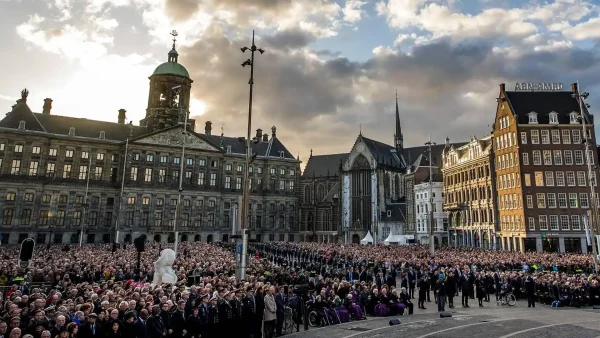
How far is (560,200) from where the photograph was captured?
160ft

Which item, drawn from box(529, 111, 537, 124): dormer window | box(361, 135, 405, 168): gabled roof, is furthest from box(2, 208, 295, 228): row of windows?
box(529, 111, 537, 124): dormer window

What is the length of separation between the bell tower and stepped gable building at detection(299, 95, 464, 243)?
3953 centimetres

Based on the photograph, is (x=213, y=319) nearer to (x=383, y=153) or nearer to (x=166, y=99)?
(x=166, y=99)

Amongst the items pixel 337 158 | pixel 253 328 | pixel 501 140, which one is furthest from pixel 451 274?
pixel 337 158

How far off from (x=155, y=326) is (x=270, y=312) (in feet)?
13.2

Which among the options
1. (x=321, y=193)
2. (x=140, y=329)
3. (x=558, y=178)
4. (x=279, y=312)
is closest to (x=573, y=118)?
(x=558, y=178)

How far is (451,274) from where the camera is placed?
19.0m

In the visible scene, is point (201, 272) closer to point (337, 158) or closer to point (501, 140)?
point (501, 140)

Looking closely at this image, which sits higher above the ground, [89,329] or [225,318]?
[89,329]

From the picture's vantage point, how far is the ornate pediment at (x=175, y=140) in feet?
236

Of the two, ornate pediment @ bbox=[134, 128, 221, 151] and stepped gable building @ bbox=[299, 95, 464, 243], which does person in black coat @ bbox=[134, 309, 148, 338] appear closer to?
ornate pediment @ bbox=[134, 128, 221, 151]

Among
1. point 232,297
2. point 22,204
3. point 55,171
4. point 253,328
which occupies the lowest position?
point 253,328

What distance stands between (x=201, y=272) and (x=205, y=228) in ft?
179

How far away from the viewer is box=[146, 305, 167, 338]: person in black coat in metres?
9.41
